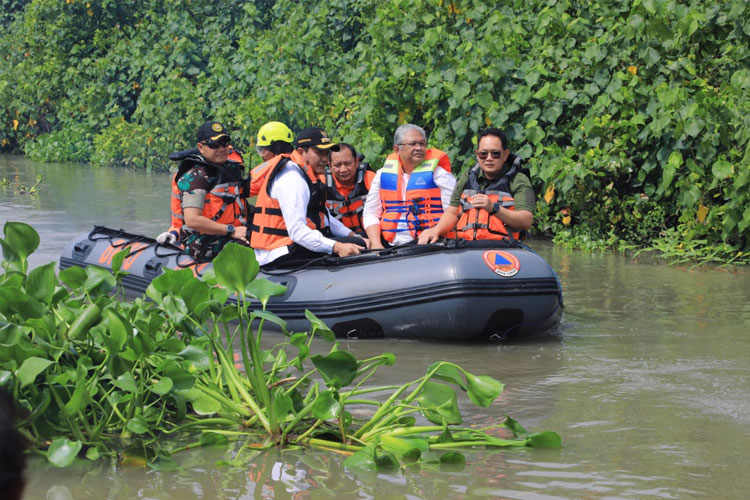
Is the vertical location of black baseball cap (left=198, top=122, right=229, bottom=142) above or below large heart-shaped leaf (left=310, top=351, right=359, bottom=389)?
above

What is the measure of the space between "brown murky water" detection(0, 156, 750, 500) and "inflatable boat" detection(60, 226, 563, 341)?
12 centimetres

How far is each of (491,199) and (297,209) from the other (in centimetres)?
112

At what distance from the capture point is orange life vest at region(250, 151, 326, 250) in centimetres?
607

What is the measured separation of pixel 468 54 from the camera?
31.3ft

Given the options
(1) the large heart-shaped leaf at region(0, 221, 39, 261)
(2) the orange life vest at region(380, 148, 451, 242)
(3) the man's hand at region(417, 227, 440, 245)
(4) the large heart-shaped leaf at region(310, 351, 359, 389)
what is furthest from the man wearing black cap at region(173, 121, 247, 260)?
(4) the large heart-shaped leaf at region(310, 351, 359, 389)

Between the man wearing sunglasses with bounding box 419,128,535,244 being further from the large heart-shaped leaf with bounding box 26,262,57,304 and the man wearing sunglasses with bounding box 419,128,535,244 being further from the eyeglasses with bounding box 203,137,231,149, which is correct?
the large heart-shaped leaf with bounding box 26,262,57,304

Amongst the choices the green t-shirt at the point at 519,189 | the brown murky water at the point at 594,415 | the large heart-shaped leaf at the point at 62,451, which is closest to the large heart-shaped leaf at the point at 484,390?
the brown murky water at the point at 594,415

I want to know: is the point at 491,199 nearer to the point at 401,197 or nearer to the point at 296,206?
the point at 401,197

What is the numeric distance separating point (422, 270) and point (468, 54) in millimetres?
4331

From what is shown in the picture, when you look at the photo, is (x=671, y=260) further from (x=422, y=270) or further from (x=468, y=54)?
(x=422, y=270)

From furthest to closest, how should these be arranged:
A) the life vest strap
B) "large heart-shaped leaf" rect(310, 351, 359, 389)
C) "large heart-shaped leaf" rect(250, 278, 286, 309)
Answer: the life vest strap < "large heart-shaped leaf" rect(250, 278, 286, 309) < "large heart-shaped leaf" rect(310, 351, 359, 389)

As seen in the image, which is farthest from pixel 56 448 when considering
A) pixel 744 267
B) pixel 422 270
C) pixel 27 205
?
pixel 27 205

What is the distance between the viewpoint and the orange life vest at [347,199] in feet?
22.6

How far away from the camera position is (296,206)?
234 inches
